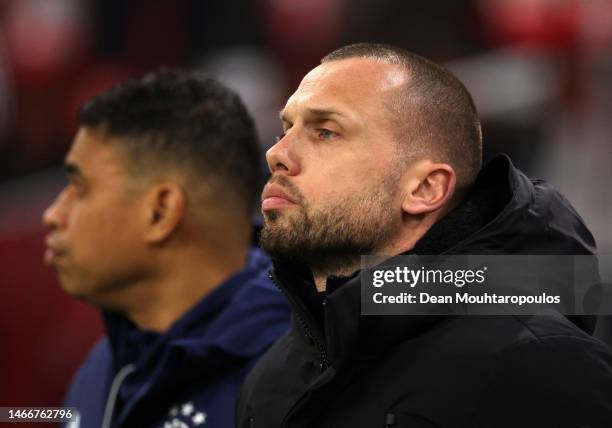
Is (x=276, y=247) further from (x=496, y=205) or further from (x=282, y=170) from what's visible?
(x=496, y=205)

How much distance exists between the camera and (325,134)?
2.00 metres

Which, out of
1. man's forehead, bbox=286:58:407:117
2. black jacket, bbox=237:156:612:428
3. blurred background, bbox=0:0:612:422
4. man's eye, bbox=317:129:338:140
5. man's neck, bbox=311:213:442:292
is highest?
blurred background, bbox=0:0:612:422

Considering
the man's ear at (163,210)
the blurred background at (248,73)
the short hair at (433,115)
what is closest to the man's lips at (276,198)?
the short hair at (433,115)

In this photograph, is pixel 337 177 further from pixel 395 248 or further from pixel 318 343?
pixel 318 343

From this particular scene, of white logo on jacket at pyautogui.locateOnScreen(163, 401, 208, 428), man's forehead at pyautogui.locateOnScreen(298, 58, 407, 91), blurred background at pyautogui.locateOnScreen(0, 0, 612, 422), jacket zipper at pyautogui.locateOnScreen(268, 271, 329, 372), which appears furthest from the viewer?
blurred background at pyautogui.locateOnScreen(0, 0, 612, 422)

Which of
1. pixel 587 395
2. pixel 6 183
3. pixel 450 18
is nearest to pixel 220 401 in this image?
pixel 587 395

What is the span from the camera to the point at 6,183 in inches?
293

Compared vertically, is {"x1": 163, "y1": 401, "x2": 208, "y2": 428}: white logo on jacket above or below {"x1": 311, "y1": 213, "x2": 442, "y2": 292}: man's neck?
below

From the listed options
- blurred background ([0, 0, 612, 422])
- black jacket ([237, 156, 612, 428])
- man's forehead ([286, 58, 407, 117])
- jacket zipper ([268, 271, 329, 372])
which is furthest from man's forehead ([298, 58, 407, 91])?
blurred background ([0, 0, 612, 422])

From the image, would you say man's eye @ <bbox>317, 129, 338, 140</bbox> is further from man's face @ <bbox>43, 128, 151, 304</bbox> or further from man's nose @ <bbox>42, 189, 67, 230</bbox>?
man's nose @ <bbox>42, 189, 67, 230</bbox>

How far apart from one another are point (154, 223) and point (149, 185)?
0.11 meters

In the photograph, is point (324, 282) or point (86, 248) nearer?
point (324, 282)

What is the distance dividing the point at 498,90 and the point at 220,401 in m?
3.36

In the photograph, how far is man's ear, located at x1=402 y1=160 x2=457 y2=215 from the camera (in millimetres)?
1950
